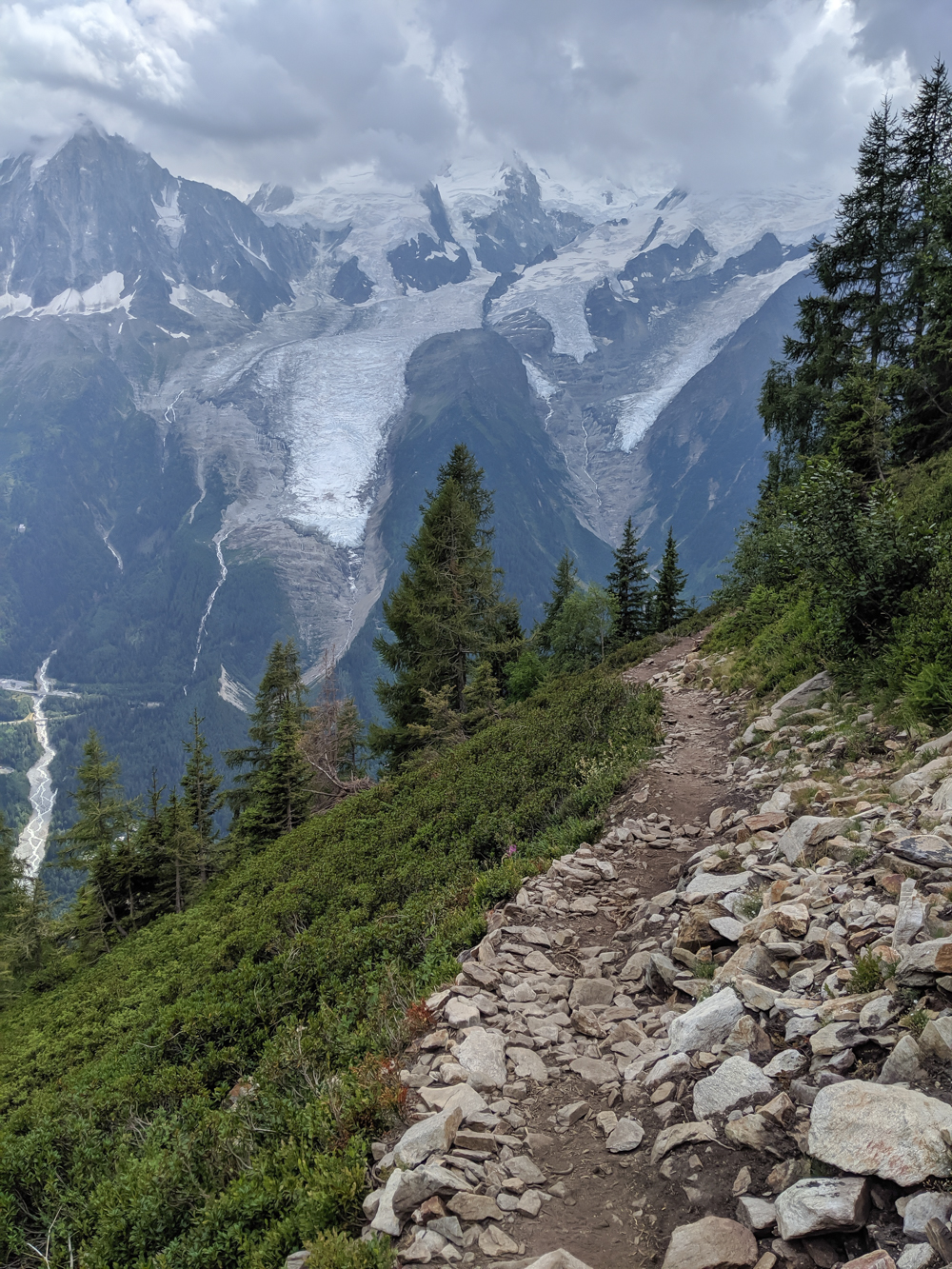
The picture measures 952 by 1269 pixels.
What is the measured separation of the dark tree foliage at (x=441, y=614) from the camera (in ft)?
87.6

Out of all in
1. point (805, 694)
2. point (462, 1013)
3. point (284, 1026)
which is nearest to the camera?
point (462, 1013)

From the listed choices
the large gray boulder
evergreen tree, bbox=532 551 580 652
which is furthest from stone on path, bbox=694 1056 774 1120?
evergreen tree, bbox=532 551 580 652

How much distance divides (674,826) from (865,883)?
354cm

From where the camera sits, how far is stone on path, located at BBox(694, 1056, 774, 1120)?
3.59 m

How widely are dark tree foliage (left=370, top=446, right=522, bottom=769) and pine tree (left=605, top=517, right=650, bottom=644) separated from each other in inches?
892

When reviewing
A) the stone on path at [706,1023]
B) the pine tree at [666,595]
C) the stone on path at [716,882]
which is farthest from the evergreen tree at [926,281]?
the pine tree at [666,595]

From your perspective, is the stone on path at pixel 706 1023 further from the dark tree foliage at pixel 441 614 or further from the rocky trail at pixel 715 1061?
the dark tree foliage at pixel 441 614

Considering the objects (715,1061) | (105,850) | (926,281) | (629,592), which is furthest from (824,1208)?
(629,592)

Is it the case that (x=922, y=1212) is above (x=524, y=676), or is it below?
below

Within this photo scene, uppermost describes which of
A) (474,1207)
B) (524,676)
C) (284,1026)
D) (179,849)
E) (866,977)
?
(524,676)

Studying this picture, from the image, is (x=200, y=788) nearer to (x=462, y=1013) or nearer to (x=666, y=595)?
(x=462, y=1013)

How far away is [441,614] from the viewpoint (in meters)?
27.2

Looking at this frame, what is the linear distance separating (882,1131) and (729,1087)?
998 mm

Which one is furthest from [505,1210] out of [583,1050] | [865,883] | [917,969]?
[865,883]
